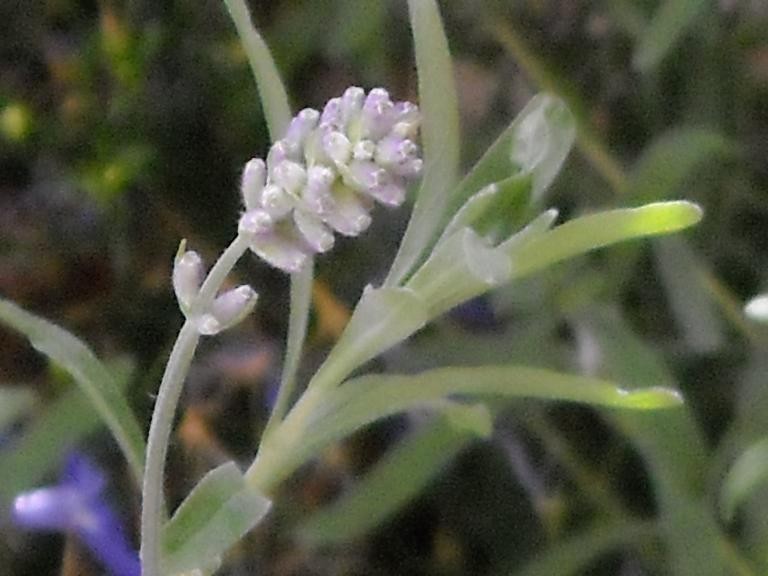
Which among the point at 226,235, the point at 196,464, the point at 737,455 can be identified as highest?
the point at 226,235

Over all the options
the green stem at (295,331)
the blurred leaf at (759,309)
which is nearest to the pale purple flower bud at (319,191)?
the green stem at (295,331)

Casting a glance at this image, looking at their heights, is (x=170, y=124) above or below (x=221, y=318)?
above

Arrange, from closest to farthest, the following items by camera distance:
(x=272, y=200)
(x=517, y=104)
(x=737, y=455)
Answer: (x=272, y=200) → (x=737, y=455) → (x=517, y=104)

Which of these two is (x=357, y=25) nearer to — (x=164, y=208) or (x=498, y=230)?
(x=164, y=208)

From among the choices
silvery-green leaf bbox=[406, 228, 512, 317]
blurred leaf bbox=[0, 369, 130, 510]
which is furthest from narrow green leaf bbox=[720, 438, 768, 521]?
blurred leaf bbox=[0, 369, 130, 510]

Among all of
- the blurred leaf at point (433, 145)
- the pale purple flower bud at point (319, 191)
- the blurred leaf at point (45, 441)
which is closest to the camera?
the pale purple flower bud at point (319, 191)

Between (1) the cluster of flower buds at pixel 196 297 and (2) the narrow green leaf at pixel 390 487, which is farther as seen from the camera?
(2) the narrow green leaf at pixel 390 487

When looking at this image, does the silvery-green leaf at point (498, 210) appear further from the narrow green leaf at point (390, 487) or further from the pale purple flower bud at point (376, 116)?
the narrow green leaf at point (390, 487)

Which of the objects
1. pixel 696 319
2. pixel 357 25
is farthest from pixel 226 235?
pixel 696 319

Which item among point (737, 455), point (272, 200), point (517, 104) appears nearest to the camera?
point (272, 200)
